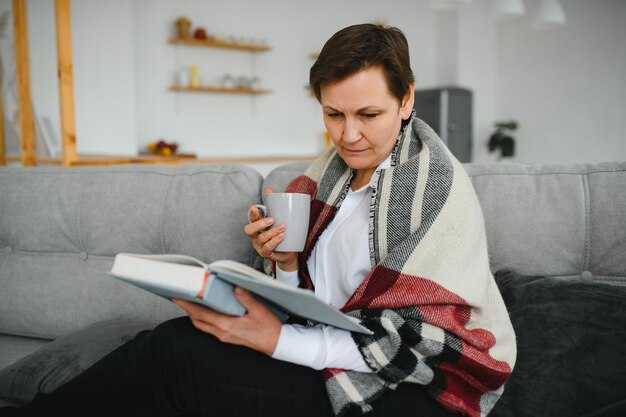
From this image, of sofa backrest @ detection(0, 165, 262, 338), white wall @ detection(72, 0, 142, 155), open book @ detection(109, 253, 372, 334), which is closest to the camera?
open book @ detection(109, 253, 372, 334)

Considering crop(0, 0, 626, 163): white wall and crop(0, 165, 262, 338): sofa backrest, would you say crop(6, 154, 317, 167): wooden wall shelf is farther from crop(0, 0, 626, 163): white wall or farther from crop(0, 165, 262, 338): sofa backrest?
crop(0, 165, 262, 338): sofa backrest

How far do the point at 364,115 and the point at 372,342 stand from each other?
482 mm

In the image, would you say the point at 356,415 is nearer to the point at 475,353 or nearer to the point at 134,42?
the point at 475,353

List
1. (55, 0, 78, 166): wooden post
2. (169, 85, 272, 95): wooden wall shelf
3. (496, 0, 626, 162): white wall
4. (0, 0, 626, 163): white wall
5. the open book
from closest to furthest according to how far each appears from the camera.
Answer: the open book
(55, 0, 78, 166): wooden post
(0, 0, 626, 163): white wall
(169, 85, 272, 95): wooden wall shelf
(496, 0, 626, 162): white wall

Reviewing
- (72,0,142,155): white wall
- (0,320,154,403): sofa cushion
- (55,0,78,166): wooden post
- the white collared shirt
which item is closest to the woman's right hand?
the white collared shirt

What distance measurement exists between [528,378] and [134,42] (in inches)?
187

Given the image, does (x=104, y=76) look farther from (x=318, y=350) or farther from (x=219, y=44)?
(x=318, y=350)

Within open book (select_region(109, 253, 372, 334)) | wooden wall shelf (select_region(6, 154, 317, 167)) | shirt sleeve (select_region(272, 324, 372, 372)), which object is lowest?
shirt sleeve (select_region(272, 324, 372, 372))

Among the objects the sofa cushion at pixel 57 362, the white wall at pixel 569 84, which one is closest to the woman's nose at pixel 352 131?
the sofa cushion at pixel 57 362

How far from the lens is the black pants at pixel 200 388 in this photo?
0.92 metres

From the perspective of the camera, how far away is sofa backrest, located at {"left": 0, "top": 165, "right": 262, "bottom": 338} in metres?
1.52

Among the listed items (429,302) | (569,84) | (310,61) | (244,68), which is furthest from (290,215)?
(569,84)

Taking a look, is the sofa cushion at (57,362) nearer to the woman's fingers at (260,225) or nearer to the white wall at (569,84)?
the woman's fingers at (260,225)

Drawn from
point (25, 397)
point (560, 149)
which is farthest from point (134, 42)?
point (560, 149)
